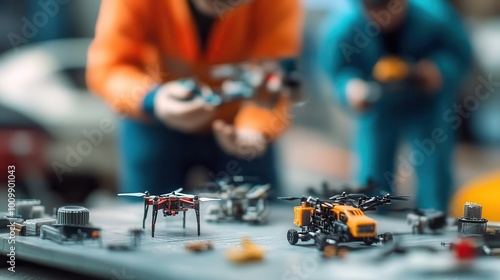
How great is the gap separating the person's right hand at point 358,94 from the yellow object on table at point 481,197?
457 millimetres

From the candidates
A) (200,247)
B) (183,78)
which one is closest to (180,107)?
(183,78)

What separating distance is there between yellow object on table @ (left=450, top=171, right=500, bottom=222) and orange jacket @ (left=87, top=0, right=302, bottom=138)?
0.67 metres

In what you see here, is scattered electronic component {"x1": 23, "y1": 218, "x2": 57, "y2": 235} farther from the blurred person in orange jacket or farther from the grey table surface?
the blurred person in orange jacket

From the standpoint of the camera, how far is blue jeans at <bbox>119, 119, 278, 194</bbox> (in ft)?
7.28

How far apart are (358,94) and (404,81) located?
0.16 meters

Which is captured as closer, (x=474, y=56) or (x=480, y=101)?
(x=474, y=56)

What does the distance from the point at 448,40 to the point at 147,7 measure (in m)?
1.03

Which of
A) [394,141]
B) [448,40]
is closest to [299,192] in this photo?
[394,141]

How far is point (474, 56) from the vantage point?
7.88 ft

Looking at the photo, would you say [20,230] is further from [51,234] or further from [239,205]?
[239,205]

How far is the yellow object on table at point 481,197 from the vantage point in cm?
214

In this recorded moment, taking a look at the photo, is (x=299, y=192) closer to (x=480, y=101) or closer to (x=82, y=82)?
(x=480, y=101)

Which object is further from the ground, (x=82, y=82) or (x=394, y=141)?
(x=82, y=82)

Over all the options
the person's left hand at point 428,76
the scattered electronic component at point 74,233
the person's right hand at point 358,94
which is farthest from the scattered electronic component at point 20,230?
the person's left hand at point 428,76
